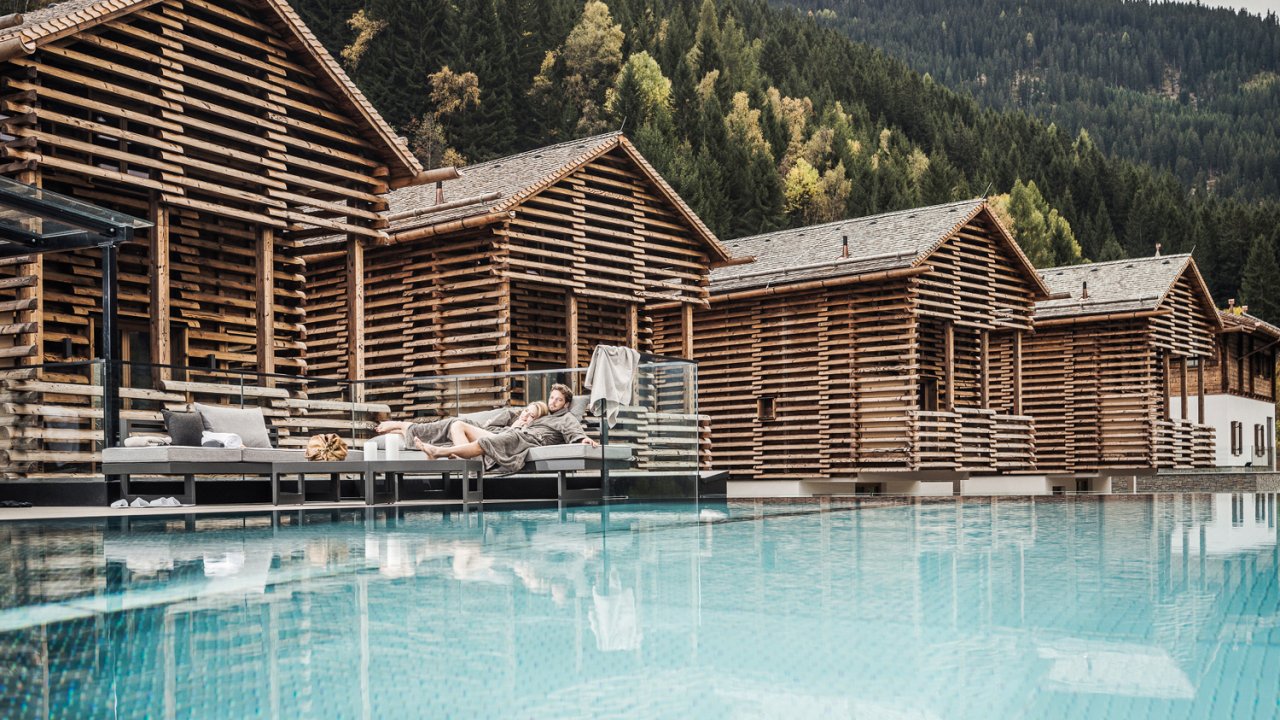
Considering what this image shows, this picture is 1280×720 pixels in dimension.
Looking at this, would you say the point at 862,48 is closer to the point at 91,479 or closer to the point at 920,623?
the point at 91,479

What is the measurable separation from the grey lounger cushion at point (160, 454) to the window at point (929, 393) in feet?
64.1

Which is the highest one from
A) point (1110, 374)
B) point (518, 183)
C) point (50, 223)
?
point (518, 183)

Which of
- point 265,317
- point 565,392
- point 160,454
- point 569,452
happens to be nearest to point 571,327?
point 265,317

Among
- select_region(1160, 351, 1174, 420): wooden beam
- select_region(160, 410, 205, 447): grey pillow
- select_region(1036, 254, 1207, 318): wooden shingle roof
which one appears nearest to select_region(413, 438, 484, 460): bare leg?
select_region(160, 410, 205, 447): grey pillow

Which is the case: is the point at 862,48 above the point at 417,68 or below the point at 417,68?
above

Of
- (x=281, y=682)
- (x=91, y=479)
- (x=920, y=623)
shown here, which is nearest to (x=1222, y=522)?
(x=920, y=623)

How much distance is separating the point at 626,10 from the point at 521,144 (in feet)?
61.4

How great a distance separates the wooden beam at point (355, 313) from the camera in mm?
18781

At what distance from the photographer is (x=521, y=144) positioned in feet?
197

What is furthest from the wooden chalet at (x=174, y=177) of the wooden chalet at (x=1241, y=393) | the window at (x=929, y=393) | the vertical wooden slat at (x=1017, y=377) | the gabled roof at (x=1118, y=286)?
the wooden chalet at (x=1241, y=393)

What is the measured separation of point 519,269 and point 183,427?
8625 millimetres

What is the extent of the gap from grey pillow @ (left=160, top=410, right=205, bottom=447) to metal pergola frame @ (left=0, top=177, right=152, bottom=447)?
54 cm

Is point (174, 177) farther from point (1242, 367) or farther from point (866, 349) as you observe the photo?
point (1242, 367)

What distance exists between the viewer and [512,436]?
1557cm
